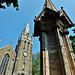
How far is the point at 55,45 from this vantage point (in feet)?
11.5

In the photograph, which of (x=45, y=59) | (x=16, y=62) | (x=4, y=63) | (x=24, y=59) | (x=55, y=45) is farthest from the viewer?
(x=24, y=59)

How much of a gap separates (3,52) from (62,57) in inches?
1246

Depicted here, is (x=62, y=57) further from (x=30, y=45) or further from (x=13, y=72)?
(x=30, y=45)

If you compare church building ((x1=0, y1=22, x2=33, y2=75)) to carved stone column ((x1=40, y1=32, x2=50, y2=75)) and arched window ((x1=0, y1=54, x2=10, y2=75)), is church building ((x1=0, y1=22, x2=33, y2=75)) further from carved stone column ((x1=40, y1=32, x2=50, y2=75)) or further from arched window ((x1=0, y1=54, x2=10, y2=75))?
carved stone column ((x1=40, y1=32, x2=50, y2=75))

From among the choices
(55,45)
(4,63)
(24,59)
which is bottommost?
(55,45)

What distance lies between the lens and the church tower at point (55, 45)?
111 inches

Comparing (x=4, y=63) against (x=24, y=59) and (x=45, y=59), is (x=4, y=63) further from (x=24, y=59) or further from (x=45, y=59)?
(x=45, y=59)

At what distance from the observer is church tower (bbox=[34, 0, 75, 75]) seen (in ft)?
9.26

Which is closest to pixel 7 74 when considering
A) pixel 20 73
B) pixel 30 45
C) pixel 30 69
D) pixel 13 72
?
pixel 13 72

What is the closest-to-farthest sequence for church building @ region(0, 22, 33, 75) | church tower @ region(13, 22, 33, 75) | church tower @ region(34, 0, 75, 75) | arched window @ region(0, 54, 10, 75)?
church tower @ region(34, 0, 75, 75)
arched window @ region(0, 54, 10, 75)
church building @ region(0, 22, 33, 75)
church tower @ region(13, 22, 33, 75)

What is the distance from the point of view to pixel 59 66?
2.84 meters

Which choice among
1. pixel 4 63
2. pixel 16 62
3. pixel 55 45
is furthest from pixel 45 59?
pixel 4 63

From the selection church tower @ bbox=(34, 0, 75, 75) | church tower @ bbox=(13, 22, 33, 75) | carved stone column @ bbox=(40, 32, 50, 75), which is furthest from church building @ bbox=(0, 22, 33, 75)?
carved stone column @ bbox=(40, 32, 50, 75)

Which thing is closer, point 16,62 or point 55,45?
point 55,45
